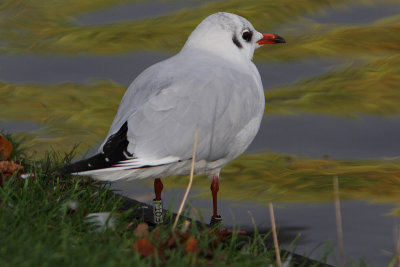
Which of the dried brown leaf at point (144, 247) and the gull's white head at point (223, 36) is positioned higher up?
the gull's white head at point (223, 36)

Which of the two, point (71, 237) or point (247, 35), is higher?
point (247, 35)

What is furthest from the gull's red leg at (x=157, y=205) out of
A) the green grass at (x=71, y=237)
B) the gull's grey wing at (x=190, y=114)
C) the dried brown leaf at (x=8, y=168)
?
the dried brown leaf at (x=8, y=168)

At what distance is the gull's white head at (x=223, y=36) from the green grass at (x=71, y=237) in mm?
1405

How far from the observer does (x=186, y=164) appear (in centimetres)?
521

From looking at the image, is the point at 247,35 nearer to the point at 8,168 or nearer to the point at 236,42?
the point at 236,42

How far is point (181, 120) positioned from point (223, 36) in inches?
43.3

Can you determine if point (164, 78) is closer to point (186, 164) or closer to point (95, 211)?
point (186, 164)

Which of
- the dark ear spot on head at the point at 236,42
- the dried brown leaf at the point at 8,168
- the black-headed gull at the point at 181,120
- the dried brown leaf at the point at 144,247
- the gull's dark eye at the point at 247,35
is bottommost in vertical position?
the dried brown leaf at the point at 144,247

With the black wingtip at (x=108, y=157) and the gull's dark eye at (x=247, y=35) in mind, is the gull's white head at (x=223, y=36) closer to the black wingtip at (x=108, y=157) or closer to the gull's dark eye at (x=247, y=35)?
the gull's dark eye at (x=247, y=35)

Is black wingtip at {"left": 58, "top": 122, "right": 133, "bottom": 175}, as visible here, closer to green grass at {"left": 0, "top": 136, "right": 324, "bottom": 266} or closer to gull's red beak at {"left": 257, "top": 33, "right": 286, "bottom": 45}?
green grass at {"left": 0, "top": 136, "right": 324, "bottom": 266}

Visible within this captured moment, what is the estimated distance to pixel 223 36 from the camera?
19.5 feet

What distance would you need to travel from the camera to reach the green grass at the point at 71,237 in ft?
12.1

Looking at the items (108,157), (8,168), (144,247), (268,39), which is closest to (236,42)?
(268,39)

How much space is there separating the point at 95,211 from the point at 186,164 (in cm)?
68
